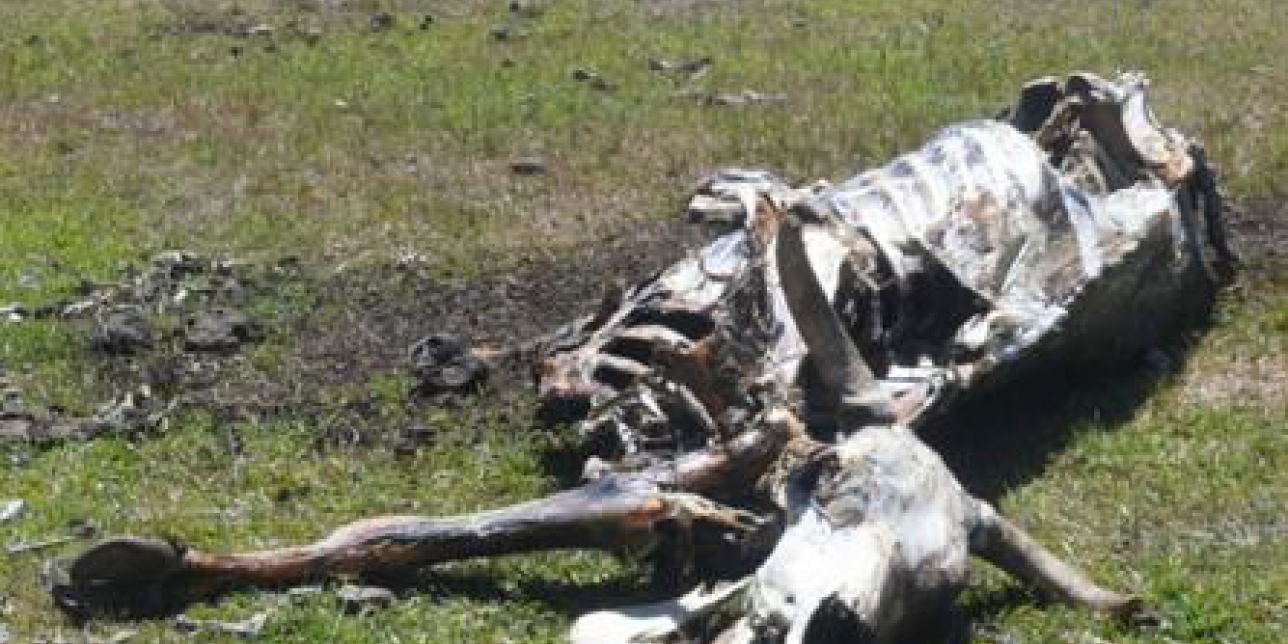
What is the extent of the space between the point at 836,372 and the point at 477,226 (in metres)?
4.27

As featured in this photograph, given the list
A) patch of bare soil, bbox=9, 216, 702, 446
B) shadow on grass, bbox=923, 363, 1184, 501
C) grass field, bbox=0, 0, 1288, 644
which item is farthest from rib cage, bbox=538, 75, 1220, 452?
patch of bare soil, bbox=9, 216, 702, 446

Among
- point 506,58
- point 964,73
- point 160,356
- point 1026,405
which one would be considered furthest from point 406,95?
point 1026,405

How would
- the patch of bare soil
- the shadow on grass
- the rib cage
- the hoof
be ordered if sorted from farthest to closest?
the patch of bare soil
the shadow on grass
the rib cage
the hoof

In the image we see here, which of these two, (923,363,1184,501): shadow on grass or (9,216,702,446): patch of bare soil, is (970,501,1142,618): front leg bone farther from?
(9,216,702,446): patch of bare soil

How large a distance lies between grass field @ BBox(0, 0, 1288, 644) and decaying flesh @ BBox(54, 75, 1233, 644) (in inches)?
8.5

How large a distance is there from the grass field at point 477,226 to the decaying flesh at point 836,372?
0.71 ft

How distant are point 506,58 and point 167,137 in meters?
2.87

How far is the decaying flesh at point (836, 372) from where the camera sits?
20.1ft

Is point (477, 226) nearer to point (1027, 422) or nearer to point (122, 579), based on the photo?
point (1027, 422)

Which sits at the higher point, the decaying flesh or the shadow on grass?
the decaying flesh

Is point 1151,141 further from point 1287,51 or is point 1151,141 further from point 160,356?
point 1287,51

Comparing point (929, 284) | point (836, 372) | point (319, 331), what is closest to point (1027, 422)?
point (929, 284)

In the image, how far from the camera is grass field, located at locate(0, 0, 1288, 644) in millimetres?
7121

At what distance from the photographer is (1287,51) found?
49.6 ft
